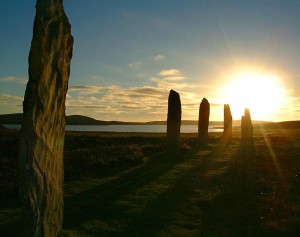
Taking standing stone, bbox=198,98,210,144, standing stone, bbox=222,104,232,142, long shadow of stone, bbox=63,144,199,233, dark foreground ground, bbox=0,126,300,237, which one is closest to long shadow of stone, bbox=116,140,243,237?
dark foreground ground, bbox=0,126,300,237

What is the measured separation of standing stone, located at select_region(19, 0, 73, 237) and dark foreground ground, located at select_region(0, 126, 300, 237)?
1.54m

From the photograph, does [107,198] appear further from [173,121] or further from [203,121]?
[203,121]

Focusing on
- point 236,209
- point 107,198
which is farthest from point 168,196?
point 236,209

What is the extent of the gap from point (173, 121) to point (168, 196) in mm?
13619

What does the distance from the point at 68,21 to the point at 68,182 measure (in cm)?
852

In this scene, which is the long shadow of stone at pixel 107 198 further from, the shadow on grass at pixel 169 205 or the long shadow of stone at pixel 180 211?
the long shadow of stone at pixel 180 211

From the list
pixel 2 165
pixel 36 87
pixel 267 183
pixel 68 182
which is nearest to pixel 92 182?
pixel 68 182

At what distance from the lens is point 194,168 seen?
2052cm

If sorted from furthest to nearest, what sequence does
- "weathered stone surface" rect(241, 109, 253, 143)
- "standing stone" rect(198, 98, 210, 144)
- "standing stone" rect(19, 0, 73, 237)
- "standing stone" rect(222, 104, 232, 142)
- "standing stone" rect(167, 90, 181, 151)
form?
"standing stone" rect(222, 104, 232, 142)
"standing stone" rect(198, 98, 210, 144)
"standing stone" rect(167, 90, 181, 151)
"weathered stone surface" rect(241, 109, 253, 143)
"standing stone" rect(19, 0, 73, 237)

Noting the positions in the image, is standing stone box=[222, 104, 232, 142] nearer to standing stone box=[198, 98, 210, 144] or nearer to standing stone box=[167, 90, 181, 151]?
standing stone box=[198, 98, 210, 144]

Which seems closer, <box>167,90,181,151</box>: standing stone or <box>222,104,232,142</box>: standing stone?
<box>167,90,181,151</box>: standing stone

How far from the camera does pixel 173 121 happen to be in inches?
1071

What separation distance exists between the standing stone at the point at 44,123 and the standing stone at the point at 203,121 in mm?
25849

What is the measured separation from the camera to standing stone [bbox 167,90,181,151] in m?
26.6
